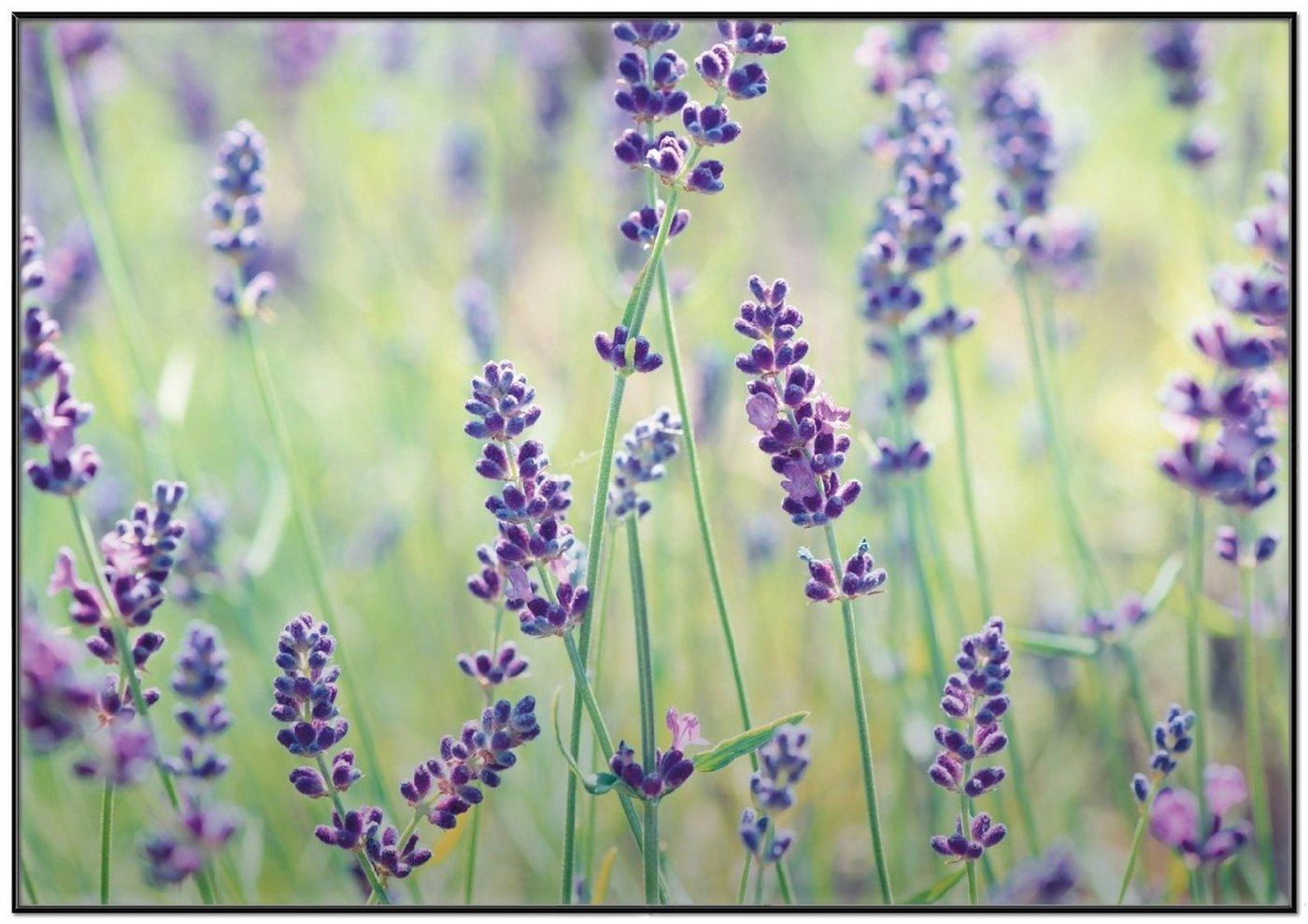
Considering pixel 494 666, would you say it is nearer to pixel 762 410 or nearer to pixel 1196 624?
pixel 762 410

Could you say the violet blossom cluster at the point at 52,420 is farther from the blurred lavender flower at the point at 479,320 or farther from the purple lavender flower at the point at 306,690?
the blurred lavender flower at the point at 479,320

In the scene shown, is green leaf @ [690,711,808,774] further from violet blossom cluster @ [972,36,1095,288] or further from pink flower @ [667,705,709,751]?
violet blossom cluster @ [972,36,1095,288]

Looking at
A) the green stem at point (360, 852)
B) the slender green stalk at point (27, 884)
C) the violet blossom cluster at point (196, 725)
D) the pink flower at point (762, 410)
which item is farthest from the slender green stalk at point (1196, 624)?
the slender green stalk at point (27, 884)

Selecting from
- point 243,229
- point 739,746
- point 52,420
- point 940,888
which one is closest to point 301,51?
point 243,229

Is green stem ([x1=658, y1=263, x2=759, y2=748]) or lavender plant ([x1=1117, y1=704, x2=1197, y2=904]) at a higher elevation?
green stem ([x1=658, y1=263, x2=759, y2=748])

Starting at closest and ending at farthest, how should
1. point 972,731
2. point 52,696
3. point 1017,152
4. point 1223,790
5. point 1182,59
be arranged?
point 52,696, point 972,731, point 1223,790, point 1017,152, point 1182,59

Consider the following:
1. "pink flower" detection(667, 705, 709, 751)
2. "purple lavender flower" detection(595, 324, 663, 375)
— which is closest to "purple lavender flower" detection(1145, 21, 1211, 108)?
"purple lavender flower" detection(595, 324, 663, 375)
